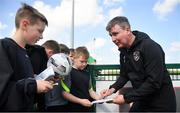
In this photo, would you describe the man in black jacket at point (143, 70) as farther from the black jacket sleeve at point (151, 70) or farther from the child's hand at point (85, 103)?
the child's hand at point (85, 103)

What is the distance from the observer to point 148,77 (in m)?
3.58

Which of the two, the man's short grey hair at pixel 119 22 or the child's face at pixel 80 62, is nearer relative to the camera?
the man's short grey hair at pixel 119 22

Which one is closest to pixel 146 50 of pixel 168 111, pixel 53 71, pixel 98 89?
pixel 168 111

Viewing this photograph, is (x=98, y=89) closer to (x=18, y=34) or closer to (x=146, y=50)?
(x=146, y=50)

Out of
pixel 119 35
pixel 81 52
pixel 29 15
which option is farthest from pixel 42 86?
pixel 81 52

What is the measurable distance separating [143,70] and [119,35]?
47cm

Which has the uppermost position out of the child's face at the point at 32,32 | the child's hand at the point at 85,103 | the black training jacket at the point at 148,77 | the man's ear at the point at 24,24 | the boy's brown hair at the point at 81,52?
the man's ear at the point at 24,24

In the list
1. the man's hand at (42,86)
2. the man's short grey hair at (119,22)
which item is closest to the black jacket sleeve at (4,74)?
the man's hand at (42,86)

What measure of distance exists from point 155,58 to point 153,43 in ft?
0.58

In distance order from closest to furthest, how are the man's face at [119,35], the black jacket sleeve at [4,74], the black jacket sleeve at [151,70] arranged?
1. the black jacket sleeve at [4,74]
2. the black jacket sleeve at [151,70]
3. the man's face at [119,35]

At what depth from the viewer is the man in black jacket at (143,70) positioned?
3.56 m

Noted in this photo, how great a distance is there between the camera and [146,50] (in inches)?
141

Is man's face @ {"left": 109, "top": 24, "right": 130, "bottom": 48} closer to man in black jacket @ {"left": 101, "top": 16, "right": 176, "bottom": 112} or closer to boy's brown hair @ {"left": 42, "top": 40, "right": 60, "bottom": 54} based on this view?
man in black jacket @ {"left": 101, "top": 16, "right": 176, "bottom": 112}

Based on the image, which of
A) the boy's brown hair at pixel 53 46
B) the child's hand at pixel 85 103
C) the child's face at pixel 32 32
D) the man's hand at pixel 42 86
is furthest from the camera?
the boy's brown hair at pixel 53 46
